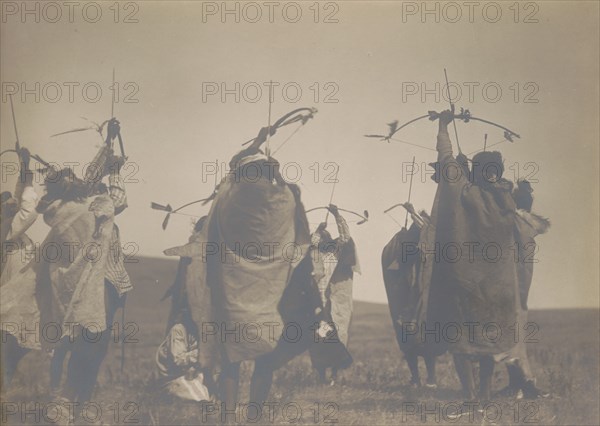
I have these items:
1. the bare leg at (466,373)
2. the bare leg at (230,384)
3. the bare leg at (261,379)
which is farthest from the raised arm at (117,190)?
the bare leg at (466,373)

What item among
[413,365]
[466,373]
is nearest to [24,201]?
[413,365]

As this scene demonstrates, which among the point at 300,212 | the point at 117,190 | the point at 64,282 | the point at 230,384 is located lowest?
the point at 230,384

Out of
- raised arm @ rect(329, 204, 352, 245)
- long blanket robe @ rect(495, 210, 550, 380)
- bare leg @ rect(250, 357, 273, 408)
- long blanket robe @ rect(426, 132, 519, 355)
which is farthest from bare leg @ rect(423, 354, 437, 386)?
bare leg @ rect(250, 357, 273, 408)

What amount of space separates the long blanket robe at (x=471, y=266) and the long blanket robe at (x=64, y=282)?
324cm

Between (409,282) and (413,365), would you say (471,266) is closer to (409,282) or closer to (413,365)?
(409,282)

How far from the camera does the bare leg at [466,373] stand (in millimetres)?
9250

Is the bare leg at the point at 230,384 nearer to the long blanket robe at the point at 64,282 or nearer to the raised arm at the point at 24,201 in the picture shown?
the long blanket robe at the point at 64,282

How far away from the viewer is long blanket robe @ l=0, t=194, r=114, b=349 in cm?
936

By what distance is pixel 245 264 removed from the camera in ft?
30.7

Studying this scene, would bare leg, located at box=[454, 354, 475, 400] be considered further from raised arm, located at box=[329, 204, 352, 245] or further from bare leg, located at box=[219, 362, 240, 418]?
bare leg, located at box=[219, 362, 240, 418]

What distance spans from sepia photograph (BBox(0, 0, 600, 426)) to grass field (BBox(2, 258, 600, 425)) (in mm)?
21

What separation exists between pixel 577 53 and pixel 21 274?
5.96 metres

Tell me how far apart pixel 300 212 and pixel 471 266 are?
174cm

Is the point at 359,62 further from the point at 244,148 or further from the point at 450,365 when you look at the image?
the point at 450,365
